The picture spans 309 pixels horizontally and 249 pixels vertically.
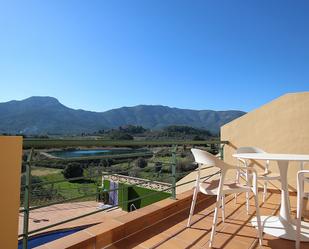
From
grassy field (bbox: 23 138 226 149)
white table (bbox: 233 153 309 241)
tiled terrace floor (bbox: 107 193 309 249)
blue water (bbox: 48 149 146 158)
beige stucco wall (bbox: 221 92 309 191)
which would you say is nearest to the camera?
grassy field (bbox: 23 138 226 149)

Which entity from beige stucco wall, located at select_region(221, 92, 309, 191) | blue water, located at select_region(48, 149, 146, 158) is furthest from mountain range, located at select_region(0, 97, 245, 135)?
blue water, located at select_region(48, 149, 146, 158)

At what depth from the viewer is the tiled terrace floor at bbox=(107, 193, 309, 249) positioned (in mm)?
2426

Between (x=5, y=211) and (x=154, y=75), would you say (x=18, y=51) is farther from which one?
(x=5, y=211)

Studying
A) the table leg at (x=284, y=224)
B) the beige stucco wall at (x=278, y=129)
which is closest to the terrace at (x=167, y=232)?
the table leg at (x=284, y=224)

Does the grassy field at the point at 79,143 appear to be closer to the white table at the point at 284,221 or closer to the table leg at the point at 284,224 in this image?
the white table at the point at 284,221

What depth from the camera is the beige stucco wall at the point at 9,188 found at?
4.73 ft

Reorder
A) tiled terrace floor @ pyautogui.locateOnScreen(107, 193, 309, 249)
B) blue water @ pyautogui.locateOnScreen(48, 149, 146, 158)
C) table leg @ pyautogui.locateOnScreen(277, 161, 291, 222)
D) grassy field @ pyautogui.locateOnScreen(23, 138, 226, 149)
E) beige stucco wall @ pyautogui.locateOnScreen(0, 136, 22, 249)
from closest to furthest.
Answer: beige stucco wall @ pyautogui.locateOnScreen(0, 136, 22, 249) → grassy field @ pyautogui.locateOnScreen(23, 138, 226, 149) → blue water @ pyautogui.locateOnScreen(48, 149, 146, 158) → tiled terrace floor @ pyautogui.locateOnScreen(107, 193, 309, 249) → table leg @ pyautogui.locateOnScreen(277, 161, 291, 222)

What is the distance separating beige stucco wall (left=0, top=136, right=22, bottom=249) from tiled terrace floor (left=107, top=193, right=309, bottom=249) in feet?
3.54

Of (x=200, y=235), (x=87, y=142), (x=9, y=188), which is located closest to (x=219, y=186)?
(x=200, y=235)

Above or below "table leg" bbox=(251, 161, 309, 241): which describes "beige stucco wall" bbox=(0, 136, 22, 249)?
above

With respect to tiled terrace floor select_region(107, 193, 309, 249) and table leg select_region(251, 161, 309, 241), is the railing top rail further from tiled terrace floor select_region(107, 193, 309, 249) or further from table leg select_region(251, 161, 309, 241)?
table leg select_region(251, 161, 309, 241)

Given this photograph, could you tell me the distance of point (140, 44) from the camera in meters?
12.1

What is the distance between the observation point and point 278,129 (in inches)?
192

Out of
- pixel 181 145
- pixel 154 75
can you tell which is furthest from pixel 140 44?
pixel 181 145
